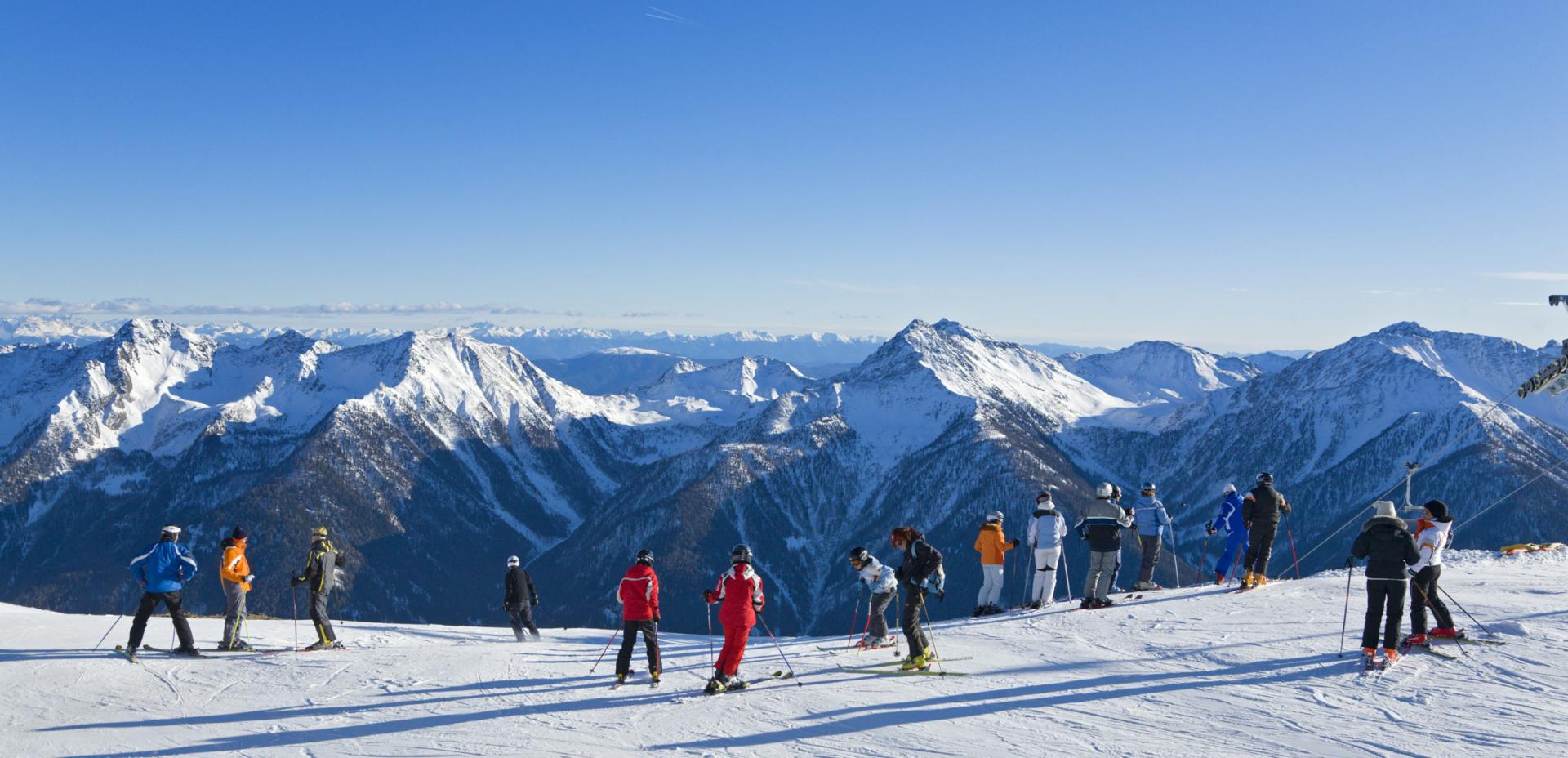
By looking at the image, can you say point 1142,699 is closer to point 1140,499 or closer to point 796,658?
point 796,658

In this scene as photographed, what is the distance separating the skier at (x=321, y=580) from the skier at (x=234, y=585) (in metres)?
1.03

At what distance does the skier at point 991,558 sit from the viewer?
2239 centimetres

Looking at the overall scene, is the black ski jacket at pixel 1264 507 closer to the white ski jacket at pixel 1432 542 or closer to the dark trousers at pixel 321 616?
the white ski jacket at pixel 1432 542

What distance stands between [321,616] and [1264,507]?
23503 millimetres

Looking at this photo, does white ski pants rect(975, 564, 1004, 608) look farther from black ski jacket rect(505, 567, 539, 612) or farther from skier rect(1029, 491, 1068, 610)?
black ski jacket rect(505, 567, 539, 612)

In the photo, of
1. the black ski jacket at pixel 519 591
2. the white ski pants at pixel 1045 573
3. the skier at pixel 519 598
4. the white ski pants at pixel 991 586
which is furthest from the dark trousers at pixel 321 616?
the white ski pants at pixel 1045 573

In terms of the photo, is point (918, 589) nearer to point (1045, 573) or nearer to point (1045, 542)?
point (1045, 542)

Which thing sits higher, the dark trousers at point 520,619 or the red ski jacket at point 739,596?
the red ski jacket at point 739,596

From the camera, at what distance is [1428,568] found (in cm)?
1605

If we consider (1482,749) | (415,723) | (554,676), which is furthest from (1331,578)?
(415,723)

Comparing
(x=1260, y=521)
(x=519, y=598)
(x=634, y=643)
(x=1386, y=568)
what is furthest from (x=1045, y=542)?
(x=519, y=598)

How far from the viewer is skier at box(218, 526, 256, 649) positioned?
1922 cm

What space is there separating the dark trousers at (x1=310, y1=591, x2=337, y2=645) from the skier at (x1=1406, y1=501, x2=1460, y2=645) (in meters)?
21.9

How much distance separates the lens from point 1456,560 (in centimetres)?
2862
